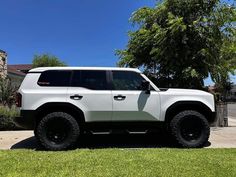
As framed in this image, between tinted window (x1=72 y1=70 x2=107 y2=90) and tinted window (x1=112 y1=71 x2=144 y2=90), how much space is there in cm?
28

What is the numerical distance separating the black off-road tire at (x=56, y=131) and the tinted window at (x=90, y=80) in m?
0.84

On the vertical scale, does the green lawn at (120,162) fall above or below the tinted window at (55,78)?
below

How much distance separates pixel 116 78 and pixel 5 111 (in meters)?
5.66

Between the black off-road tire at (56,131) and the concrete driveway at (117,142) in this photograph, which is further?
the concrete driveway at (117,142)

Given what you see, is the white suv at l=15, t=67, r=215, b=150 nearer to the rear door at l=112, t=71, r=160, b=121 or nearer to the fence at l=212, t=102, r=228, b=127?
the rear door at l=112, t=71, r=160, b=121

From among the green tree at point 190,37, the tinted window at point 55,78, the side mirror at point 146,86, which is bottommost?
the side mirror at point 146,86

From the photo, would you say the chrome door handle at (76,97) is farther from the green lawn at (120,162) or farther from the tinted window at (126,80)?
the green lawn at (120,162)

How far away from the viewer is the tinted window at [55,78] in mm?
9002

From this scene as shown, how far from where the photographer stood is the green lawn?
6.38 m

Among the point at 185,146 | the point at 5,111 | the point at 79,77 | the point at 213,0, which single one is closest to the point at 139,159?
the point at 185,146

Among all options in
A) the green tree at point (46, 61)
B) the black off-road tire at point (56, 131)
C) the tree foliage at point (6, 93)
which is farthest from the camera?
the green tree at point (46, 61)

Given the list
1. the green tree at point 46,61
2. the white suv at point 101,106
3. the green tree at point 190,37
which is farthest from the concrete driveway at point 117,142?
the green tree at point 46,61

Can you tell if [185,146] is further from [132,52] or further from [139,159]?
[132,52]

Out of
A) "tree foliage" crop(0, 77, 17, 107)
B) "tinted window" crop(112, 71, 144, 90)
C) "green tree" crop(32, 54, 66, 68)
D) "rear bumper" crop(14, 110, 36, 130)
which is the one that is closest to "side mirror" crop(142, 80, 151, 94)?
"tinted window" crop(112, 71, 144, 90)
